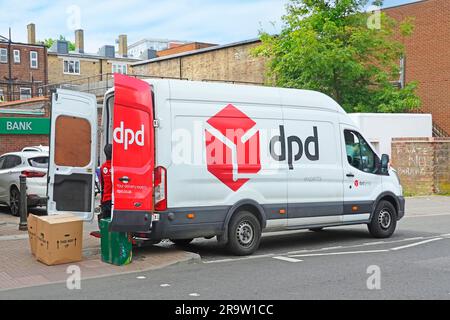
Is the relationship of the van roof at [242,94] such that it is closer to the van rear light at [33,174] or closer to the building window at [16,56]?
the van rear light at [33,174]

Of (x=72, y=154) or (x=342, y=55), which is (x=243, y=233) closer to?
(x=72, y=154)

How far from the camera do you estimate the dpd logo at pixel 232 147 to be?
30.3ft

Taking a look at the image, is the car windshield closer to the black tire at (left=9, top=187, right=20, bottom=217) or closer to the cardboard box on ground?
the black tire at (left=9, top=187, right=20, bottom=217)

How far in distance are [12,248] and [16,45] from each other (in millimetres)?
50099

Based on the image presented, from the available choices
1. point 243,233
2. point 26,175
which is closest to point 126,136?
point 243,233

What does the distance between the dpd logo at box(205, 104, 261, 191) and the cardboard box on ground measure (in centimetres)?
224

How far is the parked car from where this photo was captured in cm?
1470

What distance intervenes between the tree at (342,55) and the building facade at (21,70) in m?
34.3

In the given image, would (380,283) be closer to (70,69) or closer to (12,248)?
(12,248)

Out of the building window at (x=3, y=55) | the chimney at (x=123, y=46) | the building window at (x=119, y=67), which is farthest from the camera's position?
the chimney at (x=123, y=46)

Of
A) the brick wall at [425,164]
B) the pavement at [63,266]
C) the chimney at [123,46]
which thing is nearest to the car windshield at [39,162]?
the pavement at [63,266]

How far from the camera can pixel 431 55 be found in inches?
1250

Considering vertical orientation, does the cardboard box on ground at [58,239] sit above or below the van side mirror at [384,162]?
below

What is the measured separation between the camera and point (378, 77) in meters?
25.6
